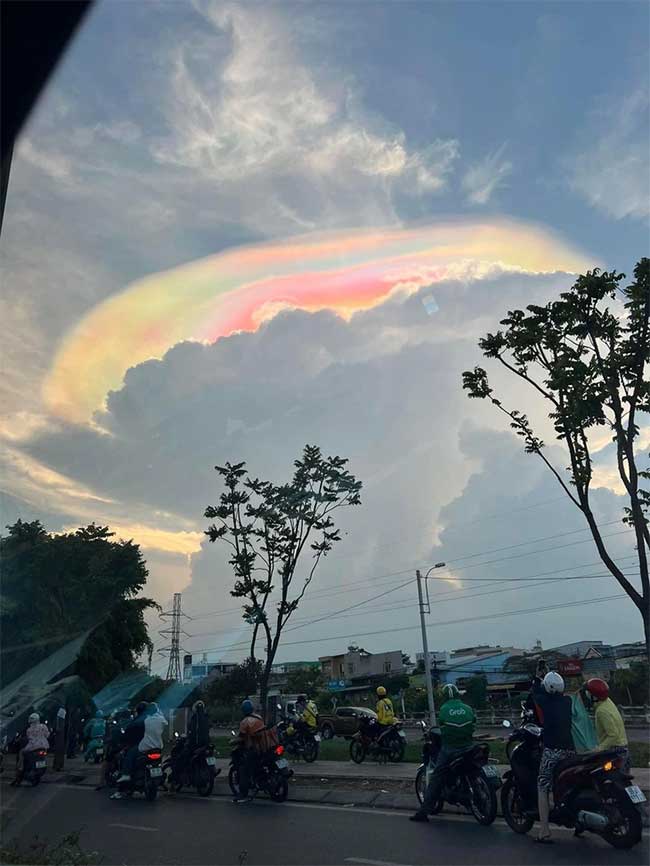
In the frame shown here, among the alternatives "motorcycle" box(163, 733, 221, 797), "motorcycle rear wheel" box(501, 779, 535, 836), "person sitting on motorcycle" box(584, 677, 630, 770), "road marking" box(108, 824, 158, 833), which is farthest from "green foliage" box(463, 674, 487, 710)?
"person sitting on motorcycle" box(584, 677, 630, 770)

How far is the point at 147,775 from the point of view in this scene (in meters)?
12.3

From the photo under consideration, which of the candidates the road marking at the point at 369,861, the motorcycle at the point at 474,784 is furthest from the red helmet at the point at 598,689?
the road marking at the point at 369,861

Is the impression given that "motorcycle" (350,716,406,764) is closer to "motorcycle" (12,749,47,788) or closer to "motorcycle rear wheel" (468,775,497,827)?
"motorcycle" (12,749,47,788)

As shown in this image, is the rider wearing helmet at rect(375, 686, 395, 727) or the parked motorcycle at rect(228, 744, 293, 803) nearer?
the parked motorcycle at rect(228, 744, 293, 803)

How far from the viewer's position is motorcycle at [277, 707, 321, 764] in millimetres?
16392

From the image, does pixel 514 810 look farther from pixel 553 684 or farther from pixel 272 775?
pixel 272 775

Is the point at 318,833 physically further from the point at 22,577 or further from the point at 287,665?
the point at 287,665

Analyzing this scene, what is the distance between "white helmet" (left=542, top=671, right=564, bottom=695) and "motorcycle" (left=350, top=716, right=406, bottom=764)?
Answer: 8.55 m

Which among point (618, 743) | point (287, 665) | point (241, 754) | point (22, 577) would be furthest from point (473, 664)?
point (618, 743)

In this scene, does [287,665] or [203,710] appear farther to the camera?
[287,665]

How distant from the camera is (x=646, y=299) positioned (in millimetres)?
11922

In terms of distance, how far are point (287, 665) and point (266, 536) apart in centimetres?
5461

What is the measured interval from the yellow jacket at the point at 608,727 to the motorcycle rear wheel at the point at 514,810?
3.79ft

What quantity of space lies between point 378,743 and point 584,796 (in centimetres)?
887
